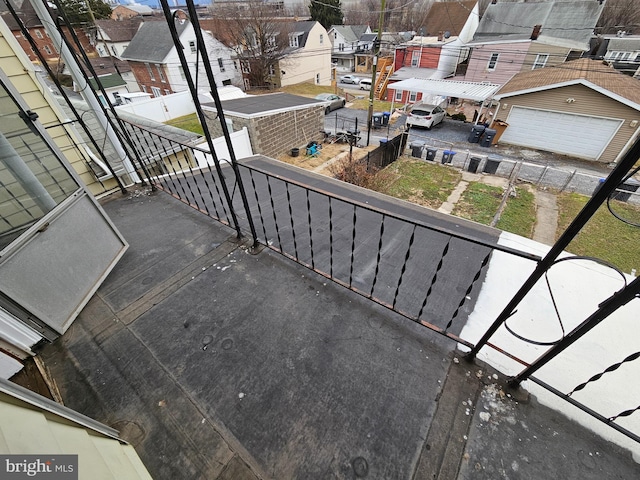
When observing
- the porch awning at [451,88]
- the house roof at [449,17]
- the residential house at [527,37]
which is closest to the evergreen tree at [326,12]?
the house roof at [449,17]

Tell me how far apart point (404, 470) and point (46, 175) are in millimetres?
3693

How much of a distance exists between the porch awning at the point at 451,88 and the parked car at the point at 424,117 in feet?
3.06

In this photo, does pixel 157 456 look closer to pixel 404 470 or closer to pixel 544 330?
pixel 404 470

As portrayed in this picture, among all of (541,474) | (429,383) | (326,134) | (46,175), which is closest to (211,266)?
(46,175)

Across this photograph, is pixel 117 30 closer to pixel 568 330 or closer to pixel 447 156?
pixel 447 156

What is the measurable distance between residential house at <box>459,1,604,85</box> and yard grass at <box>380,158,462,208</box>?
13.4 metres

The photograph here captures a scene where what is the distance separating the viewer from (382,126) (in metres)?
17.3

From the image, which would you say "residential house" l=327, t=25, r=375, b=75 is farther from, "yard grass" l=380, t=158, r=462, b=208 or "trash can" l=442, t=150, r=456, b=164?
"yard grass" l=380, t=158, r=462, b=208

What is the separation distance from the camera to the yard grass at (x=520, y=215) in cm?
798

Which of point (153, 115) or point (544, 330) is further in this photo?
point (153, 115)

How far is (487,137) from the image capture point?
1436cm

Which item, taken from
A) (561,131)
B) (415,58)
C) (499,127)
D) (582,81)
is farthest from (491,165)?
(415,58)

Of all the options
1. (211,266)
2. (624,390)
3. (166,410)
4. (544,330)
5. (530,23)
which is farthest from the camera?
(530,23)

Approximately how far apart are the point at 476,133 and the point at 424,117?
3196mm
